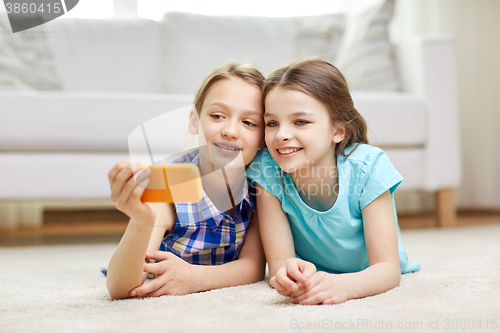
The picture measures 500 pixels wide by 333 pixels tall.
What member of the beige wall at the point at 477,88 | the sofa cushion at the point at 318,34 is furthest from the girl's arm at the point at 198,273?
the beige wall at the point at 477,88

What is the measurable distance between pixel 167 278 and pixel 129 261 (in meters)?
0.09

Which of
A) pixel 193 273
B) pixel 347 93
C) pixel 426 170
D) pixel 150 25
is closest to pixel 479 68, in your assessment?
pixel 426 170

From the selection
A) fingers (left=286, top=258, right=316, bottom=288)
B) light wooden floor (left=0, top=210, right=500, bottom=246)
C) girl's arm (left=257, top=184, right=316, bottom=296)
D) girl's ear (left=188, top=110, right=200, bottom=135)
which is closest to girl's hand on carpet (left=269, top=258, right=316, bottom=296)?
fingers (left=286, top=258, right=316, bottom=288)

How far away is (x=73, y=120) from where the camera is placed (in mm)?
1417

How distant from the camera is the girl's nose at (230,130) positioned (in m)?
0.86

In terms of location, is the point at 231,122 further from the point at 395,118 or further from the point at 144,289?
the point at 395,118

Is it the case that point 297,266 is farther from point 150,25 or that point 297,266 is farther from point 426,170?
point 150,25

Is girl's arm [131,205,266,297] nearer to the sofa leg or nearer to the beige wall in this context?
the sofa leg

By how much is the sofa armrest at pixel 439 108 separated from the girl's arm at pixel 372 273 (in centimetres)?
93

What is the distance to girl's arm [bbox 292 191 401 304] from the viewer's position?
0.68m

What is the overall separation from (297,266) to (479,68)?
2431 millimetres

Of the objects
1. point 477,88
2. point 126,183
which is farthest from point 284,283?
point 477,88

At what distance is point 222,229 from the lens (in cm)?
89

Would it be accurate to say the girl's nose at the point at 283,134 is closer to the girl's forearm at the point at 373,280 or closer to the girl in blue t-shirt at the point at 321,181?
the girl in blue t-shirt at the point at 321,181
